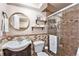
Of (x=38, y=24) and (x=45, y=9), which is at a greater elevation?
(x=45, y=9)

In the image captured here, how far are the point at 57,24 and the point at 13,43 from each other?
561 millimetres

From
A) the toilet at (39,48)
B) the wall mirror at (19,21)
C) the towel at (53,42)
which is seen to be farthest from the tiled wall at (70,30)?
the wall mirror at (19,21)

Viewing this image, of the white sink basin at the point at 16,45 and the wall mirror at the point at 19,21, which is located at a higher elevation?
the wall mirror at the point at 19,21

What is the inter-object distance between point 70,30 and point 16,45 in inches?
25.5

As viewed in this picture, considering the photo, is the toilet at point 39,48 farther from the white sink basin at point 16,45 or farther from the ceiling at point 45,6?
the ceiling at point 45,6

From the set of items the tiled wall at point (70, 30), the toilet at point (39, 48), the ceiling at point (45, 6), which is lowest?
the toilet at point (39, 48)

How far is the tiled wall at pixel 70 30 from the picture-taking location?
1.50 metres

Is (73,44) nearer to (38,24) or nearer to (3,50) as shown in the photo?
(38,24)

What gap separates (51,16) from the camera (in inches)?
61.4

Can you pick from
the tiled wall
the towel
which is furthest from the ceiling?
the towel

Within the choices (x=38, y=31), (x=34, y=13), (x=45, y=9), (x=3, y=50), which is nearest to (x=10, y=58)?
(x=3, y=50)

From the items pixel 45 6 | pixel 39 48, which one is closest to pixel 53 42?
pixel 39 48

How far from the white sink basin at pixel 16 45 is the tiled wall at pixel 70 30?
1.40 ft

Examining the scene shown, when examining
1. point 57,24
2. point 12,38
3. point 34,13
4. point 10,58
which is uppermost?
point 34,13
